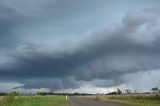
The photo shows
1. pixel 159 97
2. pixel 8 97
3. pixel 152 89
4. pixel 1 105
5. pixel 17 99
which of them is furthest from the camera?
pixel 152 89

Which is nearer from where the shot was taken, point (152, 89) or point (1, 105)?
point (1, 105)

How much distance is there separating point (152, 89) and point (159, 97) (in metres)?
53.1

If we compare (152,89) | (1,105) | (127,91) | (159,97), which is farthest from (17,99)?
(127,91)

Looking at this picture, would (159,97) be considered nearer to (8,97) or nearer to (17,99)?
(17,99)

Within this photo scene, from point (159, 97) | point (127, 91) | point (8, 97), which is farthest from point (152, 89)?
point (8, 97)

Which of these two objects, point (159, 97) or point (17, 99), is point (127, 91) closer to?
point (159, 97)

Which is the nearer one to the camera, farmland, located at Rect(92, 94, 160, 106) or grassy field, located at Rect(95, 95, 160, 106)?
grassy field, located at Rect(95, 95, 160, 106)

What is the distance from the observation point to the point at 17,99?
260 feet

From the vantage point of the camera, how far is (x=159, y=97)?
108000 millimetres

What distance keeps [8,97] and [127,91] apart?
141281mm

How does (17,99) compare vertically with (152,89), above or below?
below

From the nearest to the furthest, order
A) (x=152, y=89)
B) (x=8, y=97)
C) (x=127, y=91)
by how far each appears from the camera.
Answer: (x=8, y=97) < (x=152, y=89) < (x=127, y=91)

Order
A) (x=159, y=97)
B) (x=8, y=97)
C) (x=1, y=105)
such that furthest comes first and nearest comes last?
(x=159, y=97), (x=8, y=97), (x=1, y=105)

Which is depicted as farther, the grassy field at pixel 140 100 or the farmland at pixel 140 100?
the farmland at pixel 140 100
